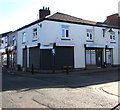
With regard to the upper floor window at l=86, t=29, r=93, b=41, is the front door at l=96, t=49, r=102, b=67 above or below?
below

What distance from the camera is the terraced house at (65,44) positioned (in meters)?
21.0

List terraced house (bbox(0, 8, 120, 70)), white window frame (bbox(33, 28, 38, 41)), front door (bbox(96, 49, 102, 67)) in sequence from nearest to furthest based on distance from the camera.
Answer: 1. terraced house (bbox(0, 8, 120, 70))
2. white window frame (bbox(33, 28, 38, 41))
3. front door (bbox(96, 49, 102, 67))

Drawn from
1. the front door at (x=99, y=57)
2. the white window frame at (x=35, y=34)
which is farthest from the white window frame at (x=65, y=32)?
the front door at (x=99, y=57)

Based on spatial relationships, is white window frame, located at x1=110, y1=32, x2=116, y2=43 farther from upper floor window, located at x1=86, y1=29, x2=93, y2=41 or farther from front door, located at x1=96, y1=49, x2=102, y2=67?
upper floor window, located at x1=86, y1=29, x2=93, y2=41

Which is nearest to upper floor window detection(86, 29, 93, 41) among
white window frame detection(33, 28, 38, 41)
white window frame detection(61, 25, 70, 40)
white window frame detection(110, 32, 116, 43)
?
white window frame detection(61, 25, 70, 40)

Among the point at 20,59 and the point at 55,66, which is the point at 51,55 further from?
the point at 20,59

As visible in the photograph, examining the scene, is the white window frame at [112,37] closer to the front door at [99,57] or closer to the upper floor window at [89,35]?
the front door at [99,57]

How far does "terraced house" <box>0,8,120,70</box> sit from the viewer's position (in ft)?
68.8

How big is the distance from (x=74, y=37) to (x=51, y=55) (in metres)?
3.96

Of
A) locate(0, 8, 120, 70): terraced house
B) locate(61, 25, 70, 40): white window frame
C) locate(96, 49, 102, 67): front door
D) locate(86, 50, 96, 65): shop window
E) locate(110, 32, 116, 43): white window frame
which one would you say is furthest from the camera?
locate(110, 32, 116, 43): white window frame

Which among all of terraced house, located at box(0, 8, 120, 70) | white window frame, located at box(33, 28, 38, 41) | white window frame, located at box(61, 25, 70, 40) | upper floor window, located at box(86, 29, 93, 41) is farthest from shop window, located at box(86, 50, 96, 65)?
white window frame, located at box(33, 28, 38, 41)

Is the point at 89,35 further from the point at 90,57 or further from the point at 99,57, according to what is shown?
the point at 99,57

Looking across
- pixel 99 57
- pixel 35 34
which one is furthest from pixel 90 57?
pixel 35 34

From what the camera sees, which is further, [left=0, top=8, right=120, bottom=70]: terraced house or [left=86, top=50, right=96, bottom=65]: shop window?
[left=86, top=50, right=96, bottom=65]: shop window
